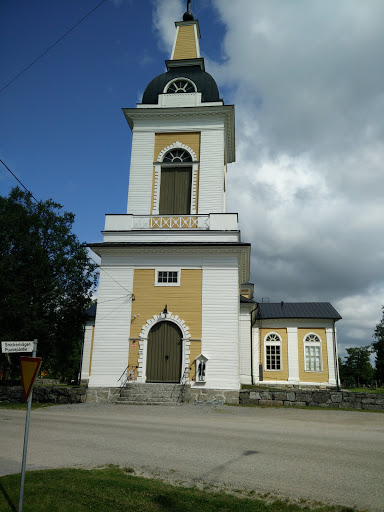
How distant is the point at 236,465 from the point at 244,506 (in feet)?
6.60

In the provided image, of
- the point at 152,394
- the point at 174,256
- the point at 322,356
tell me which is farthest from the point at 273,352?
the point at 152,394

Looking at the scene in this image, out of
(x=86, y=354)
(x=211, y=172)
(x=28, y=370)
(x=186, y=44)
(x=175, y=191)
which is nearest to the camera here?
(x=28, y=370)

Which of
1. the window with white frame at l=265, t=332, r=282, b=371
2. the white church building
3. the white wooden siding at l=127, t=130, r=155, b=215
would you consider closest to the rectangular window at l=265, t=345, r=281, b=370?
the window with white frame at l=265, t=332, r=282, b=371

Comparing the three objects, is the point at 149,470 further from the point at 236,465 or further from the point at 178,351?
the point at 178,351

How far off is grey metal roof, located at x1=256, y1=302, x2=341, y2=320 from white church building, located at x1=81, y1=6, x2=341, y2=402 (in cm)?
1110

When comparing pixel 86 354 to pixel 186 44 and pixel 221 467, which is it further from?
pixel 221 467

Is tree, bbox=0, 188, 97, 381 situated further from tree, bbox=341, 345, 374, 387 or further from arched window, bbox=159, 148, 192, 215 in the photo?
tree, bbox=341, 345, 374, 387

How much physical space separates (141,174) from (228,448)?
17.0 m

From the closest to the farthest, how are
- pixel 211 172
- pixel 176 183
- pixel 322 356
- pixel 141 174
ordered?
pixel 211 172, pixel 176 183, pixel 141 174, pixel 322 356

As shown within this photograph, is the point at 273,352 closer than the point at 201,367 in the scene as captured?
No

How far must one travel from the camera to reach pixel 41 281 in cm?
2152

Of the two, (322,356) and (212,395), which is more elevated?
(322,356)

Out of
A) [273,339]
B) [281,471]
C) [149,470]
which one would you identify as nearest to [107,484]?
[149,470]

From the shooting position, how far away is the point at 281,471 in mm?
6531
